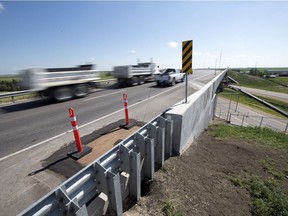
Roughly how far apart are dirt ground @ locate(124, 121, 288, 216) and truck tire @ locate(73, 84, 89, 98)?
9.73 metres

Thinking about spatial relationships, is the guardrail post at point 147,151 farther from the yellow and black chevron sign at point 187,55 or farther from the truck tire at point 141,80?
the truck tire at point 141,80

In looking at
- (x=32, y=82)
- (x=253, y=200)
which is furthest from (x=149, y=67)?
(x=253, y=200)

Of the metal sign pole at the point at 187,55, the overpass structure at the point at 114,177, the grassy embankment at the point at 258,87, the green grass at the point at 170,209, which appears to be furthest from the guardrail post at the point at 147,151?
the grassy embankment at the point at 258,87

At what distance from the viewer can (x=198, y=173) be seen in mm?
3402

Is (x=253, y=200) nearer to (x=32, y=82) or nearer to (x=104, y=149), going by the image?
(x=104, y=149)

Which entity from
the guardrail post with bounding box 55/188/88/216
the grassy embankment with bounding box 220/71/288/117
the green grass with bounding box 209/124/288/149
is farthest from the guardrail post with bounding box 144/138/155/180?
the grassy embankment with bounding box 220/71/288/117

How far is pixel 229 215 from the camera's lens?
8.07 ft

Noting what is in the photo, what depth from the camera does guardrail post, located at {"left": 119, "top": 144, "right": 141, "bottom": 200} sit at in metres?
2.50

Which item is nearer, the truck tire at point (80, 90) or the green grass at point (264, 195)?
the green grass at point (264, 195)

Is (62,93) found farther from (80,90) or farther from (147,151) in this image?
(147,151)

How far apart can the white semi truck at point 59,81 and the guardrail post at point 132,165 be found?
355 inches

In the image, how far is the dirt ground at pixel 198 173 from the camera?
2.58 metres

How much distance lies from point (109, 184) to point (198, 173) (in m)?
2.18

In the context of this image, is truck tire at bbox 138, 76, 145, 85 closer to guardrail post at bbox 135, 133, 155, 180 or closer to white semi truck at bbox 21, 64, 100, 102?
white semi truck at bbox 21, 64, 100, 102
